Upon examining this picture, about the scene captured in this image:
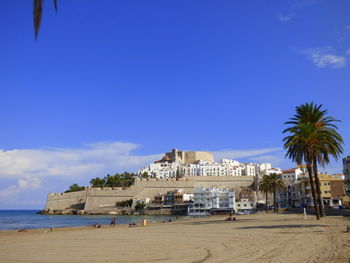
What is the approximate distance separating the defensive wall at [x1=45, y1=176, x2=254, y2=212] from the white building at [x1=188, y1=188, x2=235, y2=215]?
27.6m

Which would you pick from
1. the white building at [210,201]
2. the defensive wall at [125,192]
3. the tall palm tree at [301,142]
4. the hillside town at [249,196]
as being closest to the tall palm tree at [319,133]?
the tall palm tree at [301,142]

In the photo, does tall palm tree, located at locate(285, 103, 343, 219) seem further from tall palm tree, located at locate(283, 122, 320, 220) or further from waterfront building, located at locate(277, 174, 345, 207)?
waterfront building, located at locate(277, 174, 345, 207)

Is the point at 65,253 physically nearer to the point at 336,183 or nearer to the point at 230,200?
the point at 336,183

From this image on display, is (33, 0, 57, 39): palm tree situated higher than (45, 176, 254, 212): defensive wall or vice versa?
(45, 176, 254, 212): defensive wall

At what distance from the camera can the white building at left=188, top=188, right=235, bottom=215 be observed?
11624 centimetres

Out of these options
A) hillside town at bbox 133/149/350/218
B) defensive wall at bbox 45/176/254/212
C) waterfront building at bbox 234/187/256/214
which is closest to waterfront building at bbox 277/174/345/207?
hillside town at bbox 133/149/350/218

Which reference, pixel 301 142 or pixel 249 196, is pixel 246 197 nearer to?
pixel 249 196

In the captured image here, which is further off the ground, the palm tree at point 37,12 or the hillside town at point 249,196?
the hillside town at point 249,196

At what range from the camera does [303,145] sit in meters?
34.1

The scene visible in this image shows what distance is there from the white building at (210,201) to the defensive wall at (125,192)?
27567mm

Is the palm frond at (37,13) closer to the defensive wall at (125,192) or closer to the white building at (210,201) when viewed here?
the white building at (210,201)

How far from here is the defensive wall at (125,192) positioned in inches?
5625

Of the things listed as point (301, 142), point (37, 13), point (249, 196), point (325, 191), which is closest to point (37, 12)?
point (37, 13)

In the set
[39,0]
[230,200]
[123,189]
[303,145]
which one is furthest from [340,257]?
[123,189]
